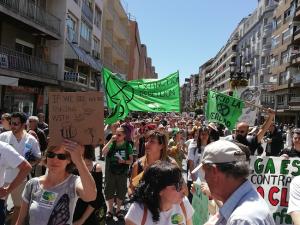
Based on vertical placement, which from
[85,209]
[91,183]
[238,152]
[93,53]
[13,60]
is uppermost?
[93,53]

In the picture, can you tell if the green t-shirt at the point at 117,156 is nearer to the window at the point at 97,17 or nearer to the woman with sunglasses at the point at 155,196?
the woman with sunglasses at the point at 155,196

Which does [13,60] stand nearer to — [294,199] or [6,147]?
[6,147]

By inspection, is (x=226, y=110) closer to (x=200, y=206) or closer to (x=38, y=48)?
(x=200, y=206)

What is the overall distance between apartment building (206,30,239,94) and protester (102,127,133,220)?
3738 inches

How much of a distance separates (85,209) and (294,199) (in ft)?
6.50

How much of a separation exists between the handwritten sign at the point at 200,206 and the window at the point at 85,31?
104ft

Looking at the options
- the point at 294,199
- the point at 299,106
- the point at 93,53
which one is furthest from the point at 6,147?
the point at 299,106

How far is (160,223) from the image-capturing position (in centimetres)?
348

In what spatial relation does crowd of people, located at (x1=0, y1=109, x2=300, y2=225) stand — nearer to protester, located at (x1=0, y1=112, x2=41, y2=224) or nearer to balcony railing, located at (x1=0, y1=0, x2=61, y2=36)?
protester, located at (x1=0, y1=112, x2=41, y2=224)

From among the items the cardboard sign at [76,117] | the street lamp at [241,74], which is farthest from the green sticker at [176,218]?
the street lamp at [241,74]

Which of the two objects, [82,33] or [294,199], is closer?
[294,199]

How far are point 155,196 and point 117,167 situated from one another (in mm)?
4925

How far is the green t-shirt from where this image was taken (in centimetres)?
830

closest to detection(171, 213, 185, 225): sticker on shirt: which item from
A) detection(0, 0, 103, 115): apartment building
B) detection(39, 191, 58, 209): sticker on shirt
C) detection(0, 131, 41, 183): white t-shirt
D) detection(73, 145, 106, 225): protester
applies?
detection(39, 191, 58, 209): sticker on shirt
